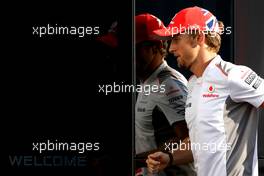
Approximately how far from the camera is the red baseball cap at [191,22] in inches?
112

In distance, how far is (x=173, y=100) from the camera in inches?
114

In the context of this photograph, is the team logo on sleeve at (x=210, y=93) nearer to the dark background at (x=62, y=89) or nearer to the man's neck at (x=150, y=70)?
the man's neck at (x=150, y=70)

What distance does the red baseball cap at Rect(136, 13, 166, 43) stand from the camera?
2.87 metres

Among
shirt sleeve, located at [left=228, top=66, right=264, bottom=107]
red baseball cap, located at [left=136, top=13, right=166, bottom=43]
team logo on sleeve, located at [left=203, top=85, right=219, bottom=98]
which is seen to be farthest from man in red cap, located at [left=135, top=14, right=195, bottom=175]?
shirt sleeve, located at [left=228, top=66, right=264, bottom=107]

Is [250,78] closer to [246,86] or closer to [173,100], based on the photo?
[246,86]

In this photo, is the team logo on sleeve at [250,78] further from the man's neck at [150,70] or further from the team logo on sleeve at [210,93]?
the man's neck at [150,70]

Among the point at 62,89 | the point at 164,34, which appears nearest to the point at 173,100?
the point at 164,34

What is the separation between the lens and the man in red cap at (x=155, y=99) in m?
2.87

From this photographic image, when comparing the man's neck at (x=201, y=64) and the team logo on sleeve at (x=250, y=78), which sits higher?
the man's neck at (x=201, y=64)

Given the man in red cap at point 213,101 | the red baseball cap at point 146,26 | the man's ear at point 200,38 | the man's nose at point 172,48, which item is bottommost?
the man in red cap at point 213,101

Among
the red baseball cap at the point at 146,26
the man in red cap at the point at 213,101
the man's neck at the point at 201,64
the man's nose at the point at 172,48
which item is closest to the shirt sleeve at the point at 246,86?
the man in red cap at the point at 213,101

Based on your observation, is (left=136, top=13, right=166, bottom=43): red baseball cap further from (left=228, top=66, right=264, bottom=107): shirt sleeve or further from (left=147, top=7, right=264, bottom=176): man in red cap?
(left=228, top=66, right=264, bottom=107): shirt sleeve

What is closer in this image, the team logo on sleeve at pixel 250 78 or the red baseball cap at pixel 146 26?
the team logo on sleeve at pixel 250 78

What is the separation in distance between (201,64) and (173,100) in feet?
0.73
